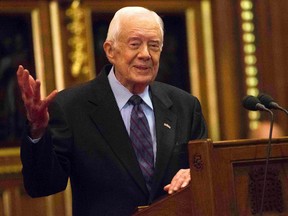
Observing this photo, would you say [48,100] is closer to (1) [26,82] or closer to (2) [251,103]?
(1) [26,82]

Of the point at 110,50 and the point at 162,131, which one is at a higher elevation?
the point at 110,50

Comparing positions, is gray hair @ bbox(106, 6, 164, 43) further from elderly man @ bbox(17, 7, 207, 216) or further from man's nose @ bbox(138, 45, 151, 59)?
man's nose @ bbox(138, 45, 151, 59)

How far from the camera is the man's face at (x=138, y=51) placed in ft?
12.4

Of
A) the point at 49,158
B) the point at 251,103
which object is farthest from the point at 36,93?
the point at 251,103

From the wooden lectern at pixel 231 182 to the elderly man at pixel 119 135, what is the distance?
39 cm

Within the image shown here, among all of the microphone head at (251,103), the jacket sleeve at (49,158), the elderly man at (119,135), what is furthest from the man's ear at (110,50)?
the microphone head at (251,103)

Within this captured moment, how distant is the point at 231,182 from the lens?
3.17 metres

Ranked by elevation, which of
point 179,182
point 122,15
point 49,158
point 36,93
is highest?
point 122,15

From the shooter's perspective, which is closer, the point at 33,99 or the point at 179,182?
the point at 33,99

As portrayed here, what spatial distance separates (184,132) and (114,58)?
1.43ft

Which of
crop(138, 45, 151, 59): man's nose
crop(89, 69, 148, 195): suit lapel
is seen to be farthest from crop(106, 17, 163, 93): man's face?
crop(89, 69, 148, 195): suit lapel

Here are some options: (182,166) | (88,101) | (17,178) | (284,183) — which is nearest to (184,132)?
(182,166)

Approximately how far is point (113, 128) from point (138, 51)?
0.34 metres

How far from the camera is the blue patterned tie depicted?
3.71 meters
